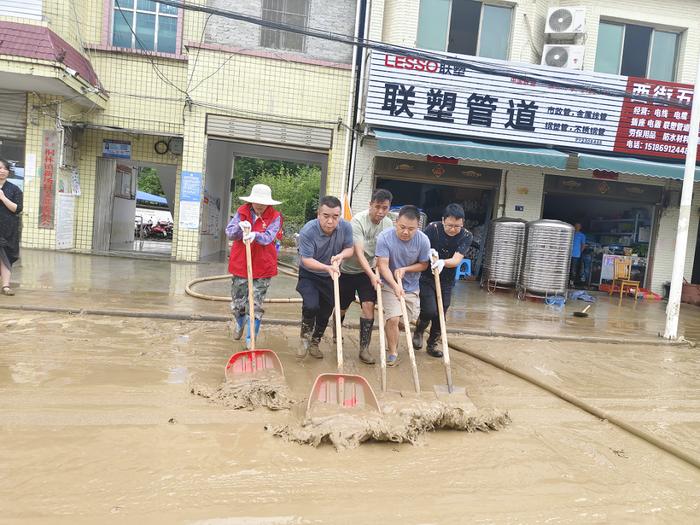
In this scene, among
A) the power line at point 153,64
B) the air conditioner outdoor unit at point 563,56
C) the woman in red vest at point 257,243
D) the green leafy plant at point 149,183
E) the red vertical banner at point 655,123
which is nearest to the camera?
the woman in red vest at point 257,243

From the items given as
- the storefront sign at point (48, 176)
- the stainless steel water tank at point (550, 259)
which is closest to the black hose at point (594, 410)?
the stainless steel water tank at point (550, 259)

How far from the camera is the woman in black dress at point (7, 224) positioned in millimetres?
6730

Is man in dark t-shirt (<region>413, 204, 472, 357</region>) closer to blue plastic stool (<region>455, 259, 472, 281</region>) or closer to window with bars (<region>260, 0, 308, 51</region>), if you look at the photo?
blue plastic stool (<region>455, 259, 472, 281</region>)

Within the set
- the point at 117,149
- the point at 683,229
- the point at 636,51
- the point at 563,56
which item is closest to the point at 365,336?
the point at 683,229

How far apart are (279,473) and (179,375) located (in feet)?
5.89

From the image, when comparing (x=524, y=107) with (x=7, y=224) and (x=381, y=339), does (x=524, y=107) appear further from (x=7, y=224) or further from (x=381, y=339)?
(x=7, y=224)

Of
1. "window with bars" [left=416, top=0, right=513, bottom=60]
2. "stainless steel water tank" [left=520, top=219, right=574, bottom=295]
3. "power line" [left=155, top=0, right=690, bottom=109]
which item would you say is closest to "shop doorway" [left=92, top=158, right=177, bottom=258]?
"power line" [left=155, top=0, right=690, bottom=109]

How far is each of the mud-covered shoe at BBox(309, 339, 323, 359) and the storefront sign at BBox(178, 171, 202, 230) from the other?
23.2 ft

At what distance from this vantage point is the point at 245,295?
535cm

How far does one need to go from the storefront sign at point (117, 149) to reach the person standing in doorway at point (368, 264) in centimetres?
906

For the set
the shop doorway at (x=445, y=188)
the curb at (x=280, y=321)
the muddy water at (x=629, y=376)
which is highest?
the shop doorway at (x=445, y=188)

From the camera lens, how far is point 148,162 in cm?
1270

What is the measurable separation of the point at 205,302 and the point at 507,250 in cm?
676

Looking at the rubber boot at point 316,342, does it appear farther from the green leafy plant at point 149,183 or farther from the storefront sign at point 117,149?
the green leafy plant at point 149,183
